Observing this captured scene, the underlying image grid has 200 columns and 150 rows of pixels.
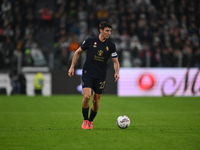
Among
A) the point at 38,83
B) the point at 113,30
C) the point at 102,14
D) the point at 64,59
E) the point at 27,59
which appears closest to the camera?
the point at 64,59

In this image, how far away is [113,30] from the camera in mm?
19203

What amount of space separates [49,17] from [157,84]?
24.1ft

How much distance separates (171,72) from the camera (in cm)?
1780

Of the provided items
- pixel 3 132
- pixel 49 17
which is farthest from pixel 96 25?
pixel 3 132

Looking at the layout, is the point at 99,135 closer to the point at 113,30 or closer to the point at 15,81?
the point at 15,81

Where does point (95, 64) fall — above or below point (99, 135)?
above

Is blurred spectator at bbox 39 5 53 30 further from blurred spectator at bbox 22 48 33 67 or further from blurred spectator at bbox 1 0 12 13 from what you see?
blurred spectator at bbox 22 48 33 67

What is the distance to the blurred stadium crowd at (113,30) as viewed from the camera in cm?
1781

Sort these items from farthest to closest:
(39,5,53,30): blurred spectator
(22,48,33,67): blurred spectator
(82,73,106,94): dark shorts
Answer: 1. (39,5,53,30): blurred spectator
2. (22,48,33,67): blurred spectator
3. (82,73,106,94): dark shorts

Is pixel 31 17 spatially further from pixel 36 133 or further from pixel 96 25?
pixel 36 133

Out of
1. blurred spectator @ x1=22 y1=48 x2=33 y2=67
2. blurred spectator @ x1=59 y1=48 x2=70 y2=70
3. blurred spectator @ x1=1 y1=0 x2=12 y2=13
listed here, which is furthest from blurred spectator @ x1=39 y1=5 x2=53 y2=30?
blurred spectator @ x1=59 y1=48 x2=70 y2=70

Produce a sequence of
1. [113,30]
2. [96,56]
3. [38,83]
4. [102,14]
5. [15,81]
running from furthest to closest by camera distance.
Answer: [102,14] → [113,30] → [38,83] → [15,81] → [96,56]

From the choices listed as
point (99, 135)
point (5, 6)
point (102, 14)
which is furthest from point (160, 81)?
point (99, 135)

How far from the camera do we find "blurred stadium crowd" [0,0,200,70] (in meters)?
17.8
